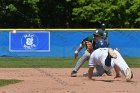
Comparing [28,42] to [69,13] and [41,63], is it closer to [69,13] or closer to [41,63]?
[41,63]

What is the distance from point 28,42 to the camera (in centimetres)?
3334

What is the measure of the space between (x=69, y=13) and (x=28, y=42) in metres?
14.9

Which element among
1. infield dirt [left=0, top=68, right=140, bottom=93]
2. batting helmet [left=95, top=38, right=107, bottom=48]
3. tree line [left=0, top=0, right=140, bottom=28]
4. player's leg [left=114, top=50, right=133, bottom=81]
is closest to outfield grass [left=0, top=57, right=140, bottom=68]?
infield dirt [left=0, top=68, right=140, bottom=93]

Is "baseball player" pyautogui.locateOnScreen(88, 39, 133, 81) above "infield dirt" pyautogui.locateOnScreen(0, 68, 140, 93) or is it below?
above

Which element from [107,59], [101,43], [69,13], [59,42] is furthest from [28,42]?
[107,59]

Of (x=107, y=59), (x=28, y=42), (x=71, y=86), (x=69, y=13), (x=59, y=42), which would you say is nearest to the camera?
(x=71, y=86)

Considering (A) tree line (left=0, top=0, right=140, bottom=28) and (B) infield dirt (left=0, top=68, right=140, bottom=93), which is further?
(A) tree line (left=0, top=0, right=140, bottom=28)

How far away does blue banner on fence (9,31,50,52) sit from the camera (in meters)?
33.3

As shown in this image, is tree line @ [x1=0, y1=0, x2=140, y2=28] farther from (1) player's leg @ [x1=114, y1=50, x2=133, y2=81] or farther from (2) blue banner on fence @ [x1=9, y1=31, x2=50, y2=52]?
(1) player's leg @ [x1=114, y1=50, x2=133, y2=81]

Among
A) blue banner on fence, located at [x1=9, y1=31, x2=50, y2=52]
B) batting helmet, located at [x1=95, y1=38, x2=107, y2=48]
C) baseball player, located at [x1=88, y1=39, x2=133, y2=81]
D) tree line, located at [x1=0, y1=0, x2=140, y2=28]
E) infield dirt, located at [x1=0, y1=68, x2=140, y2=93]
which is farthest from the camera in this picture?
tree line, located at [x1=0, y1=0, x2=140, y2=28]

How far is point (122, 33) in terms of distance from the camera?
34.2 meters

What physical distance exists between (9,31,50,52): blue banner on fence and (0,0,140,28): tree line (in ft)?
35.3

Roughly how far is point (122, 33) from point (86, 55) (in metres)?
17.2

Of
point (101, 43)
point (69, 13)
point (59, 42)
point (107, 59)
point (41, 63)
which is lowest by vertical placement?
point (41, 63)
